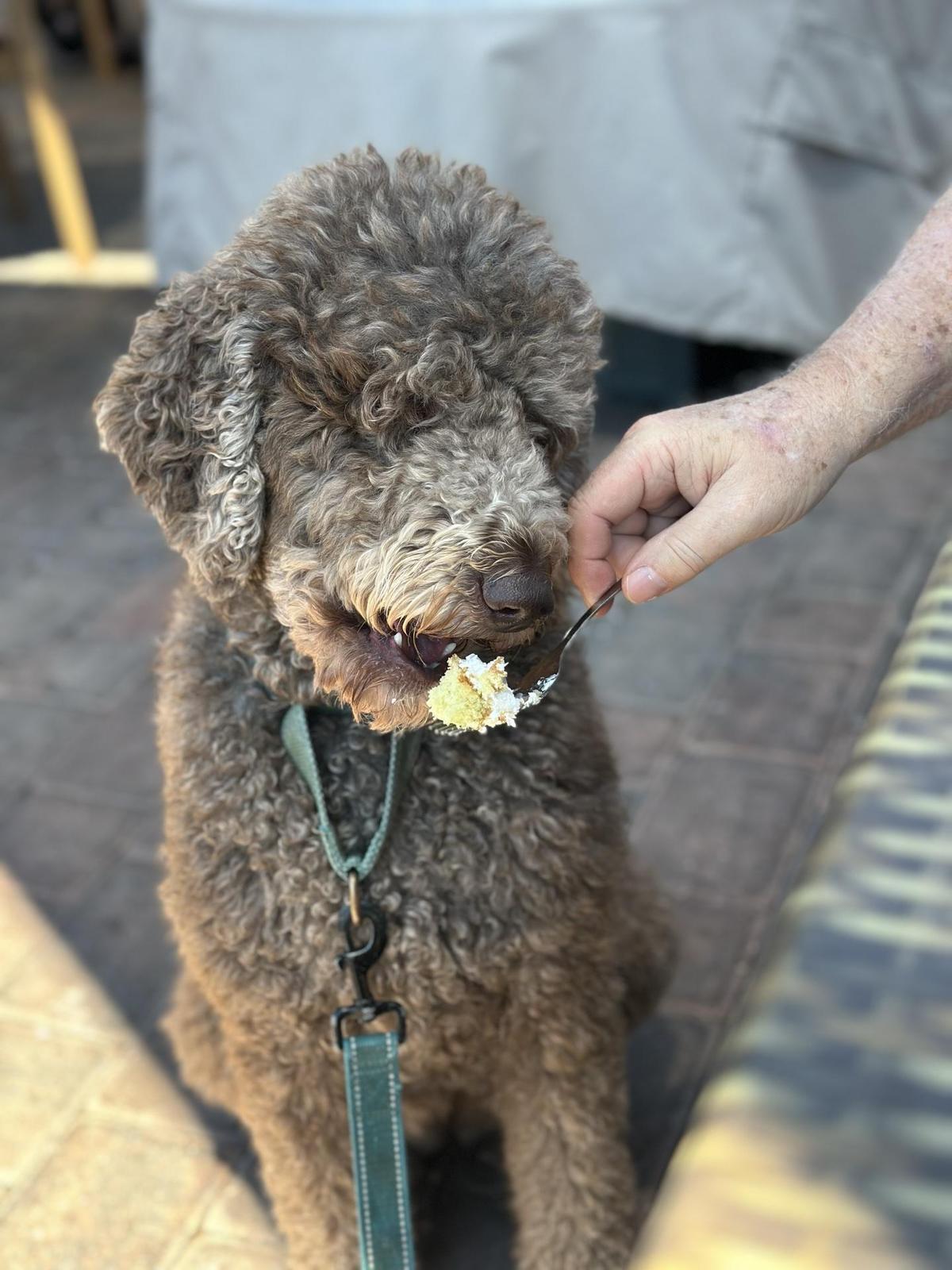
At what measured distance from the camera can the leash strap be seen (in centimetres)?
158

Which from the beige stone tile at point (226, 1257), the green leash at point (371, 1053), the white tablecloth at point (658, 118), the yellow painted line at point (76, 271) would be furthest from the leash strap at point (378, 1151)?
the yellow painted line at point (76, 271)

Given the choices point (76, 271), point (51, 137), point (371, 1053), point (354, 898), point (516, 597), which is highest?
point (516, 597)

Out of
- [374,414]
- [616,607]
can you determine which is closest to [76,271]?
[616,607]

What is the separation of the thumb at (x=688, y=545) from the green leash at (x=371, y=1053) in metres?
0.37

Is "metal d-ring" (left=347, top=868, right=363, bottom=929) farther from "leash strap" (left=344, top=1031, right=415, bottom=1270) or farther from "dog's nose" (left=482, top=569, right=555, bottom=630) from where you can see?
"dog's nose" (left=482, top=569, right=555, bottom=630)

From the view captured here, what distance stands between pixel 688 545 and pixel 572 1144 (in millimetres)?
937

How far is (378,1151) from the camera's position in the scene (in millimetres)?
1619

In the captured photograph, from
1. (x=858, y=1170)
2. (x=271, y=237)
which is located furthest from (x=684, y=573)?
(x=858, y=1170)

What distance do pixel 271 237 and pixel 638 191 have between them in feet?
8.06

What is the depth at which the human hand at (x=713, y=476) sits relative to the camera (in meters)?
1.40

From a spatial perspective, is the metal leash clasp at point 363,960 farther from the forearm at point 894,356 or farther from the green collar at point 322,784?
the forearm at point 894,356

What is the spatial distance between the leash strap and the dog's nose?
1.90ft

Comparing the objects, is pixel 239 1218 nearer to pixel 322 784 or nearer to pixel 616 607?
Answer: pixel 322 784

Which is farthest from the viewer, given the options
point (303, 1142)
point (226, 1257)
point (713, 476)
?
point (226, 1257)
